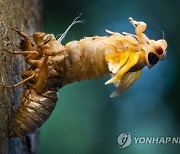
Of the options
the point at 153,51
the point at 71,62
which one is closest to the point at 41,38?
the point at 71,62

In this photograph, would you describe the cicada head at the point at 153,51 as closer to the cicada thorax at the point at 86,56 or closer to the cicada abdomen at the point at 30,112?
the cicada thorax at the point at 86,56

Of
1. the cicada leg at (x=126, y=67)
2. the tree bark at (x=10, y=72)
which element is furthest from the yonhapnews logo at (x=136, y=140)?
the cicada leg at (x=126, y=67)

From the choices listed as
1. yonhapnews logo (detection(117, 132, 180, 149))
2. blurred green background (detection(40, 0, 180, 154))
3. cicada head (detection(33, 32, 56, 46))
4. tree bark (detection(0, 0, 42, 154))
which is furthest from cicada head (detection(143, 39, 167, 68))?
blurred green background (detection(40, 0, 180, 154))

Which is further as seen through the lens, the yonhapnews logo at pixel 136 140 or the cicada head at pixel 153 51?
the yonhapnews logo at pixel 136 140

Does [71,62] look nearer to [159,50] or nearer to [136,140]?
[159,50]

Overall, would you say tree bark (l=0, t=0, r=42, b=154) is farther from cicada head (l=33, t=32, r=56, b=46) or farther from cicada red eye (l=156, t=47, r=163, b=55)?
cicada red eye (l=156, t=47, r=163, b=55)

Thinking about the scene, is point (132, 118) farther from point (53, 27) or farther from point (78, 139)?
point (53, 27)
